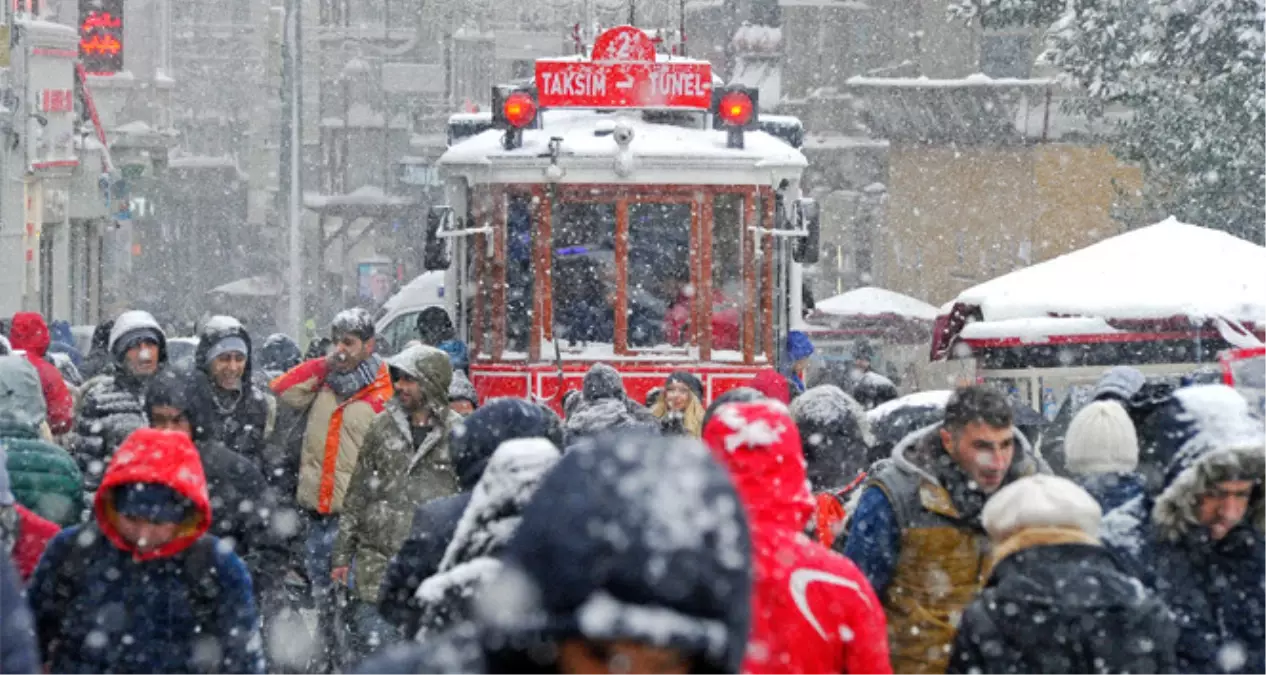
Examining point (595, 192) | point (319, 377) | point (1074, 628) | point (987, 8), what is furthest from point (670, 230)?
point (987, 8)

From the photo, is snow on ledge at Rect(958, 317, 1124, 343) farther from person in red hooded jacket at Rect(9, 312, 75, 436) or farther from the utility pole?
the utility pole

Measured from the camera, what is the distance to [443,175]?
Answer: 13648 mm

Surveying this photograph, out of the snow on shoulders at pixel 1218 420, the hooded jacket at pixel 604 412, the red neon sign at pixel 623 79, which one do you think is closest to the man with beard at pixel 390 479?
the hooded jacket at pixel 604 412

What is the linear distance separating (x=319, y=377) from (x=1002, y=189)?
28.7m

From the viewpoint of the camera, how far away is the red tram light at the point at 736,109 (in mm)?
13602

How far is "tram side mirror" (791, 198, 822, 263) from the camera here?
1318 cm

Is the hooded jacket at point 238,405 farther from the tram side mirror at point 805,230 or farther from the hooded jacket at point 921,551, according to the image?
the tram side mirror at point 805,230

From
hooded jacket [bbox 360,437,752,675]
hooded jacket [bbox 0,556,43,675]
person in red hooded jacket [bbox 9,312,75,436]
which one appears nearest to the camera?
hooded jacket [bbox 360,437,752,675]

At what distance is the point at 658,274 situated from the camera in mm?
13477

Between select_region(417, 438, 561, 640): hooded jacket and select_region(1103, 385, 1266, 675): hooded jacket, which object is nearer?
select_region(417, 438, 561, 640): hooded jacket

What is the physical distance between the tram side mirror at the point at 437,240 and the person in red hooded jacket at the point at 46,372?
2.31 meters

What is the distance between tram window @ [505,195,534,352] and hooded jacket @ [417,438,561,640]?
859cm

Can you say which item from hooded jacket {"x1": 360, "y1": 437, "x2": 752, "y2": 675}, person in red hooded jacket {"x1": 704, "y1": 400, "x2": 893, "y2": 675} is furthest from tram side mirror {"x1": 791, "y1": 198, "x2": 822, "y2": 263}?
hooded jacket {"x1": 360, "y1": 437, "x2": 752, "y2": 675}

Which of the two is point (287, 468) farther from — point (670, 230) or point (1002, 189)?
point (1002, 189)
